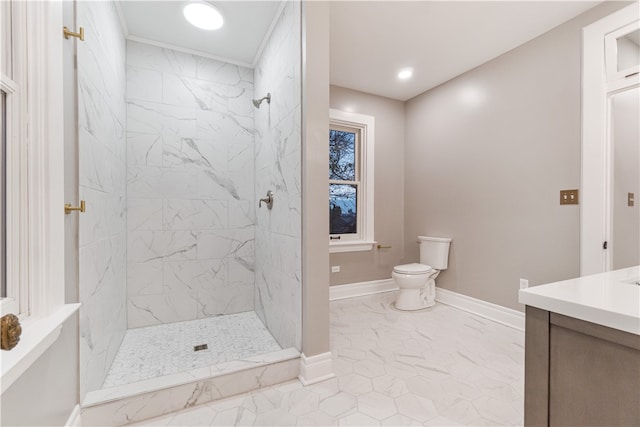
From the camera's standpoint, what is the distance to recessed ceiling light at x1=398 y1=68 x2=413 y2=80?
2839 mm

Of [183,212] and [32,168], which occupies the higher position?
[32,168]

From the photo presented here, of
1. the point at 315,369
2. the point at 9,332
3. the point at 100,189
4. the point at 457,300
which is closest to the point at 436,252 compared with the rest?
the point at 457,300

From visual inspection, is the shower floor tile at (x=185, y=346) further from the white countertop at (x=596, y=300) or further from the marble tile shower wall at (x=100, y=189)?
the white countertop at (x=596, y=300)

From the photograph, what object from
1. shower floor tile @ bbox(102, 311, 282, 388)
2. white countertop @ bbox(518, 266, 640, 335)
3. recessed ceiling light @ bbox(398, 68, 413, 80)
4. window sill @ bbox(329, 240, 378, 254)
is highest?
recessed ceiling light @ bbox(398, 68, 413, 80)

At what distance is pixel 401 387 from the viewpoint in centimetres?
160

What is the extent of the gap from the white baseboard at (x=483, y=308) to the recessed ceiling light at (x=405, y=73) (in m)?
2.39

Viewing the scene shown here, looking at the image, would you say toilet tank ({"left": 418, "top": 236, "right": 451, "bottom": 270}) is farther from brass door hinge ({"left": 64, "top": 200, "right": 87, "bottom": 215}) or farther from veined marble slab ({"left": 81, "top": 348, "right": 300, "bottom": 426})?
brass door hinge ({"left": 64, "top": 200, "right": 87, "bottom": 215})

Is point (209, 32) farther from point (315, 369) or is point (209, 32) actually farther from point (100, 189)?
point (315, 369)

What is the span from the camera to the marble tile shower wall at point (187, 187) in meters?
2.34

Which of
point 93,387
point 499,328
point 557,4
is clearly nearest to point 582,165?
point 557,4

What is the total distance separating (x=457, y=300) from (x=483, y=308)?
282 millimetres

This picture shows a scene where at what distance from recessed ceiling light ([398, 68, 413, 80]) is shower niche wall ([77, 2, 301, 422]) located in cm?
144

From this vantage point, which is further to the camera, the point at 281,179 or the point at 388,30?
the point at 388,30

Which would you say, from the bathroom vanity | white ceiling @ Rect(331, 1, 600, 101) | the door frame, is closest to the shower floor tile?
the bathroom vanity
